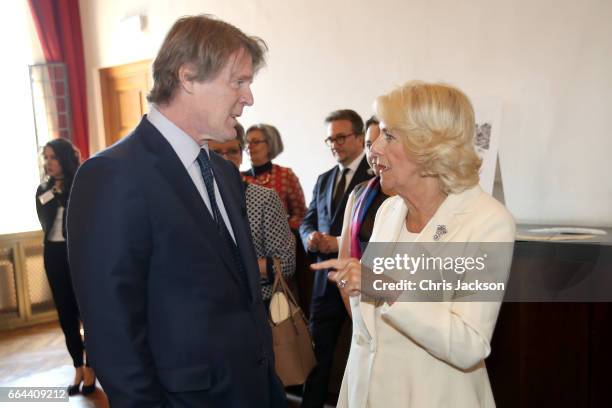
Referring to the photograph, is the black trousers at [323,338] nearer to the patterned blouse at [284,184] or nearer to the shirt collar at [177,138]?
the patterned blouse at [284,184]

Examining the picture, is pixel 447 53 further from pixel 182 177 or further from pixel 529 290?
pixel 182 177

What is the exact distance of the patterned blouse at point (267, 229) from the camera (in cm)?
271

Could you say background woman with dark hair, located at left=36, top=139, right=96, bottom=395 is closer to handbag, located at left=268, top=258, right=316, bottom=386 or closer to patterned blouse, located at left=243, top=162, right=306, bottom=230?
patterned blouse, located at left=243, top=162, right=306, bottom=230

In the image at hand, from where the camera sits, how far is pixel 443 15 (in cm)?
396

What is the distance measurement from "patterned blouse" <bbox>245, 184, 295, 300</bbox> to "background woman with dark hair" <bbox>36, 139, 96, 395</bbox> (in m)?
2.05

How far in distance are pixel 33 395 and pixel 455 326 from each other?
3744 mm

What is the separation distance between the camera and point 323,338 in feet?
10.4

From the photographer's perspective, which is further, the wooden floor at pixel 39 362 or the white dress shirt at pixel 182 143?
the wooden floor at pixel 39 362

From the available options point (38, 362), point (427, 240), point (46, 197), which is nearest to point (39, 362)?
point (38, 362)

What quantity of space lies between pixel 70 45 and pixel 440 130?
6848mm

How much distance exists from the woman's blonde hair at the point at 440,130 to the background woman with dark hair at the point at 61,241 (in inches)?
129

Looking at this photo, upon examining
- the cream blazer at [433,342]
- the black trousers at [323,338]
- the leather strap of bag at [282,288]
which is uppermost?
the cream blazer at [433,342]

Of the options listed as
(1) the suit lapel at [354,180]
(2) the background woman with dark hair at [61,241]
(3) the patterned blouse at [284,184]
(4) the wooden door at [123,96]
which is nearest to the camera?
(1) the suit lapel at [354,180]

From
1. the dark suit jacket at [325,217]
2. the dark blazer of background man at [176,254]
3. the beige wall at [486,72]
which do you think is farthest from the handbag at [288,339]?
the beige wall at [486,72]
